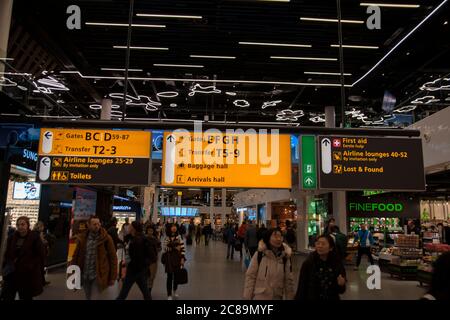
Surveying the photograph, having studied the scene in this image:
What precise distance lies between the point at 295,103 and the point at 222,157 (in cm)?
1358

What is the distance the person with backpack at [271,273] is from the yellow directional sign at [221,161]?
0.60 meters

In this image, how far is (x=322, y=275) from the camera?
3377mm

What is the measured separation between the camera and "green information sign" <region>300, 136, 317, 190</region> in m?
3.90

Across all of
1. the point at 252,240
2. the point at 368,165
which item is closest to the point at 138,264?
the point at 368,165

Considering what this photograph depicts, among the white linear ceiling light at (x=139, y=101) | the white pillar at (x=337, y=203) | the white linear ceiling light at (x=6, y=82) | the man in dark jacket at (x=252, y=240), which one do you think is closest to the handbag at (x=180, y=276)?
the white linear ceiling light at (x=6, y=82)

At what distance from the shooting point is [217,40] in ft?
34.0

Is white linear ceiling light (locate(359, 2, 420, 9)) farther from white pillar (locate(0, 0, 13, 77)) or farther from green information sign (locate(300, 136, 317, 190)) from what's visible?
white pillar (locate(0, 0, 13, 77))

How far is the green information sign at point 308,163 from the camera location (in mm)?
3896

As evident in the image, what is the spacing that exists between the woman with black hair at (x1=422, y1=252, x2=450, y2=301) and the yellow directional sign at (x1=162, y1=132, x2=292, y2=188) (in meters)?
1.77

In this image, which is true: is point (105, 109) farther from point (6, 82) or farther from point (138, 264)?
point (138, 264)

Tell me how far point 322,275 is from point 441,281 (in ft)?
3.98
